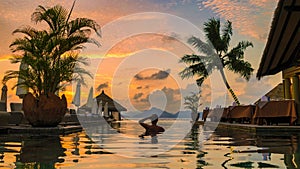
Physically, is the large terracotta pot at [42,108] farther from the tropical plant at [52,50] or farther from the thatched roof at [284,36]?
the thatched roof at [284,36]

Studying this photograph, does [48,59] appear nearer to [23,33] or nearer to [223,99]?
[23,33]

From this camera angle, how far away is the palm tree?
25328 mm

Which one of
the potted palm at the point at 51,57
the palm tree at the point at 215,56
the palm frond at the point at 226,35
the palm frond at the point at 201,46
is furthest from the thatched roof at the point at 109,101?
the potted palm at the point at 51,57

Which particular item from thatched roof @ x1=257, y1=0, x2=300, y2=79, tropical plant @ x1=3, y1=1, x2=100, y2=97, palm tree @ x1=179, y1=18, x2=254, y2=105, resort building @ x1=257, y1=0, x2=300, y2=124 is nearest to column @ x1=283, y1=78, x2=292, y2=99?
resort building @ x1=257, y1=0, x2=300, y2=124

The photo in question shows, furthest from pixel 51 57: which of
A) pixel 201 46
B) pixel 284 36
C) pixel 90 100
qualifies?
pixel 90 100

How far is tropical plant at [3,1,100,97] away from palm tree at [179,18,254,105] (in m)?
14.9

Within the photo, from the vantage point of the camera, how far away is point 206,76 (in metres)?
26.6

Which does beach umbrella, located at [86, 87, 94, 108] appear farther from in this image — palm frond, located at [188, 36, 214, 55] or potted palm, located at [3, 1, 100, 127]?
potted palm, located at [3, 1, 100, 127]

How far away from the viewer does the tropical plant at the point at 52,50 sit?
38.3 feet

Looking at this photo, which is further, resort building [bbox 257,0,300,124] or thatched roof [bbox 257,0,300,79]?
resort building [bbox 257,0,300,124]

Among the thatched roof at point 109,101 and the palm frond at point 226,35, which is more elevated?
the palm frond at point 226,35

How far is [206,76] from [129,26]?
41.9 ft

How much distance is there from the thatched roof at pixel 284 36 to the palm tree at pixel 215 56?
32.2ft

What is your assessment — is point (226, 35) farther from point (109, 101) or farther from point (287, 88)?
point (109, 101)
